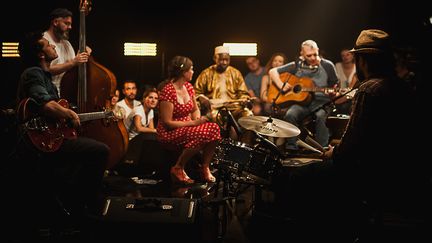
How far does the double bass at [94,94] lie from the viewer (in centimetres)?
453

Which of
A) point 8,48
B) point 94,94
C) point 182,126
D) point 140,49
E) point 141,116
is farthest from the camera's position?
point 140,49

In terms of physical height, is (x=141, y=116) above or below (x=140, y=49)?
below

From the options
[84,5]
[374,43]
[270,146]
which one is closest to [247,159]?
[270,146]

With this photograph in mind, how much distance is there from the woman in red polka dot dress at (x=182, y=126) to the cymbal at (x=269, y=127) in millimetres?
1119

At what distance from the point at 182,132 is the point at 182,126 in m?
0.07

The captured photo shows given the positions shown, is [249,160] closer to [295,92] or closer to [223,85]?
[295,92]

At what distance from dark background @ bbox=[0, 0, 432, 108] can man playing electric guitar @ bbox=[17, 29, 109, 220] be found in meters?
4.85

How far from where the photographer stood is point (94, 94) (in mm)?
4598

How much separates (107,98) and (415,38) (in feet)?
17.4

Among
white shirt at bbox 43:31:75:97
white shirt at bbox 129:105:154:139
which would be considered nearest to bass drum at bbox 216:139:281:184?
white shirt at bbox 43:31:75:97

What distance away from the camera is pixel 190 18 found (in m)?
9.17

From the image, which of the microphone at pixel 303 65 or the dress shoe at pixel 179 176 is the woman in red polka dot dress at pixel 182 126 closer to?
the dress shoe at pixel 179 176

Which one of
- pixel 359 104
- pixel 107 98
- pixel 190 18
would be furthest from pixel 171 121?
pixel 190 18

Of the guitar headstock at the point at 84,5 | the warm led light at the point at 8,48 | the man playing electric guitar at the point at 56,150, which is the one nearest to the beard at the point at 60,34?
the guitar headstock at the point at 84,5
